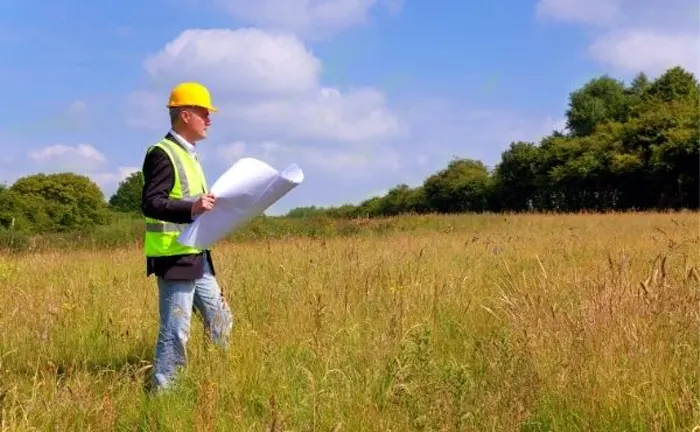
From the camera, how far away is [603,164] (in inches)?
1639

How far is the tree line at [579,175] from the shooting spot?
3672 centimetres

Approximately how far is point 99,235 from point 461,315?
1633 centimetres

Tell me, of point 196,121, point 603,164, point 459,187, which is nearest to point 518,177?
point 459,187

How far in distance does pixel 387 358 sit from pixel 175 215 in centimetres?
150

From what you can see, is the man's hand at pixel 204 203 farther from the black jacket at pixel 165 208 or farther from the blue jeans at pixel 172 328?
the blue jeans at pixel 172 328

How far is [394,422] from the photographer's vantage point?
3.01 metres

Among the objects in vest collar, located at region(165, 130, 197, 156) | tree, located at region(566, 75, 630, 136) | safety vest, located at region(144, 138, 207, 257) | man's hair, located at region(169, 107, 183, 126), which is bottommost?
safety vest, located at region(144, 138, 207, 257)

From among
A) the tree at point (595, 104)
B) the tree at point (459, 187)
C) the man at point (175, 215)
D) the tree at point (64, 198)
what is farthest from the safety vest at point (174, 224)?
the tree at point (64, 198)

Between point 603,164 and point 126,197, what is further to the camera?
point 126,197

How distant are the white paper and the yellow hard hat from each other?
519mm

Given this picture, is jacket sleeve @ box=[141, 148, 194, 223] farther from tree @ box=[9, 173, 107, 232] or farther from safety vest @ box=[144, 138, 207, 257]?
tree @ box=[9, 173, 107, 232]

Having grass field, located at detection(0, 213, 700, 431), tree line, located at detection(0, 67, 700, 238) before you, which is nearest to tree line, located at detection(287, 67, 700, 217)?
tree line, located at detection(0, 67, 700, 238)

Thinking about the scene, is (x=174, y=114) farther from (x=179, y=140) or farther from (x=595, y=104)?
(x=595, y=104)

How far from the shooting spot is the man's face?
3.98m
